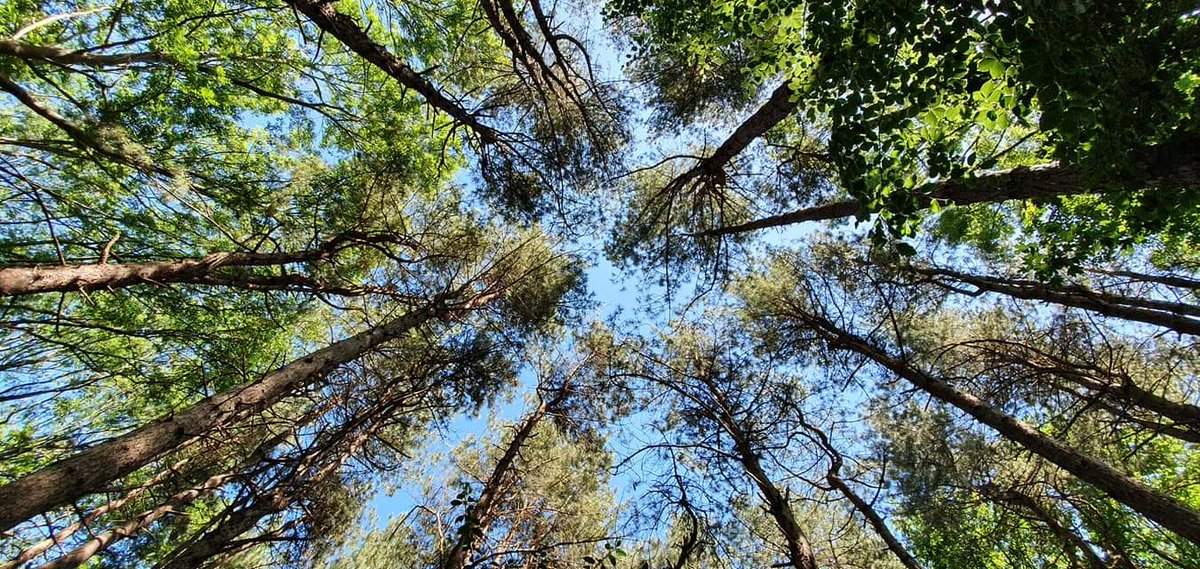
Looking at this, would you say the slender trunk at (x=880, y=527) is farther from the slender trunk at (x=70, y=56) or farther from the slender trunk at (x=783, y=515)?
the slender trunk at (x=70, y=56)

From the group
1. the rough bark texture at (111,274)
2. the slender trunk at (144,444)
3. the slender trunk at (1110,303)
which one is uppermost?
the slender trunk at (1110,303)

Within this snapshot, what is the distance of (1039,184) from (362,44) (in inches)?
235

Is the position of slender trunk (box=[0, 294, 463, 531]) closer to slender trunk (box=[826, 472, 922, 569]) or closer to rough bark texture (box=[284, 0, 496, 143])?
rough bark texture (box=[284, 0, 496, 143])

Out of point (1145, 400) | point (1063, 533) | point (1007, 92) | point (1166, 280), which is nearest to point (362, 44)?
point (1007, 92)

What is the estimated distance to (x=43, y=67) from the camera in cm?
494

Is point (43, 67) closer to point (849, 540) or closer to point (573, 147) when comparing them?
point (573, 147)

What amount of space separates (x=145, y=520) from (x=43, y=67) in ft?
17.1

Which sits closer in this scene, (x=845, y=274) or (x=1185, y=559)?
(x=1185, y=559)

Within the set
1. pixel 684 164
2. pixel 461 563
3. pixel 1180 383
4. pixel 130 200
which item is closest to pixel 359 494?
pixel 461 563

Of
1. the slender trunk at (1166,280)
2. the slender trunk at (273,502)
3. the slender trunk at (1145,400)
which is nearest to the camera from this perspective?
the slender trunk at (1145,400)

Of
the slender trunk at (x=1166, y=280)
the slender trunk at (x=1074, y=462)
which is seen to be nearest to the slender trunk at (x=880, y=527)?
the slender trunk at (x=1074, y=462)

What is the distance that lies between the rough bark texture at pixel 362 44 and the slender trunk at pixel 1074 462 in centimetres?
669

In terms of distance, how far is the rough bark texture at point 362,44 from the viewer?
3.72 m

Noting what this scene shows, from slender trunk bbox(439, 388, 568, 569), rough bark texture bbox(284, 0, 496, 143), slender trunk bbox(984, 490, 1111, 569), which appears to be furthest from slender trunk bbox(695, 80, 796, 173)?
slender trunk bbox(984, 490, 1111, 569)
